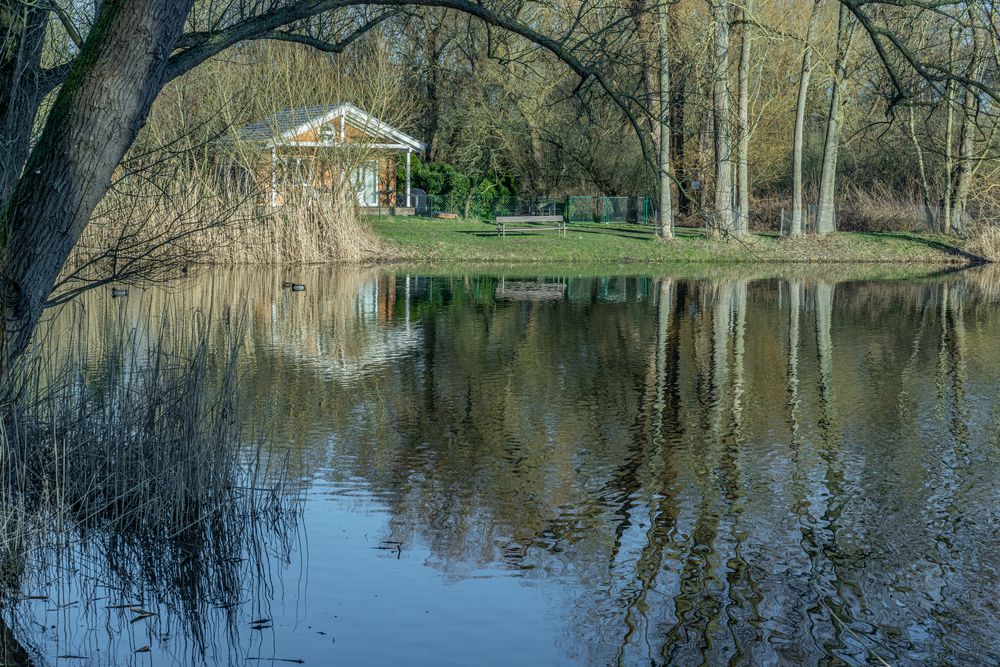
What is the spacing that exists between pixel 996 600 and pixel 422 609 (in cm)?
318

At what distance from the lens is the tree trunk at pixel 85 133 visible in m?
6.78

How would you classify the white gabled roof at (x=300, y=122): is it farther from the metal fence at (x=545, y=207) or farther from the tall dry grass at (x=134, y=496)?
the tall dry grass at (x=134, y=496)

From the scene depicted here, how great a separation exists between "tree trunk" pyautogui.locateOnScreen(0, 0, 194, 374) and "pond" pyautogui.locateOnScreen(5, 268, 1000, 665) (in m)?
1.52

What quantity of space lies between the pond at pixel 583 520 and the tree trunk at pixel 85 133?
152 cm

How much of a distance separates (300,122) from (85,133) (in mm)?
25653

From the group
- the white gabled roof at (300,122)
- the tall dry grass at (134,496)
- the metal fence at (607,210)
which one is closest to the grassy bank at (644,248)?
the white gabled roof at (300,122)

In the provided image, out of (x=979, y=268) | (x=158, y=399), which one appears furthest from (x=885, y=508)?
(x=979, y=268)

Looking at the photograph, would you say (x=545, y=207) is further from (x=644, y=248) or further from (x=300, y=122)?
(x=300, y=122)

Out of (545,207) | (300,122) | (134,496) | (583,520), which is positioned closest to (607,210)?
(545,207)

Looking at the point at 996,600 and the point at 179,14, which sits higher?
the point at 179,14

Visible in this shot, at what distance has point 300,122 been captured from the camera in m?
31.9

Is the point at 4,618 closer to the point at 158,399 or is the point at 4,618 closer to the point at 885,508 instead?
the point at 158,399

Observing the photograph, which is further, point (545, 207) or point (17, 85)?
point (545, 207)

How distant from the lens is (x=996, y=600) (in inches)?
262
